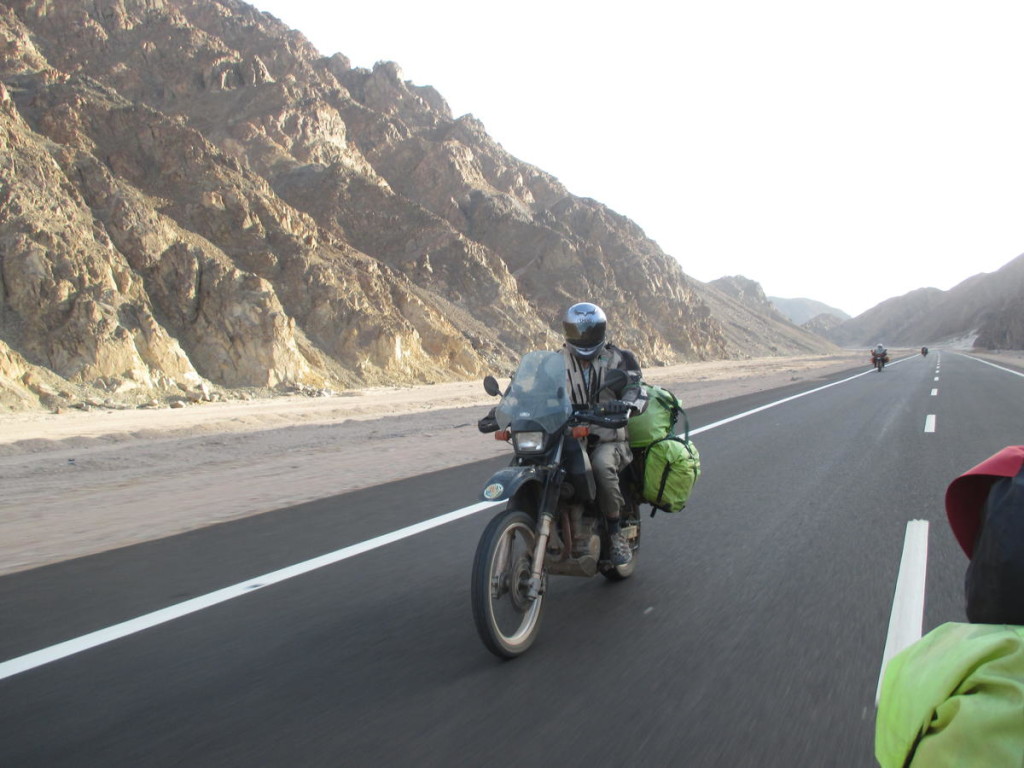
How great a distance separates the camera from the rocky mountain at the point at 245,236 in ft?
105

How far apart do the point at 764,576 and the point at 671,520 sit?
1839 millimetres

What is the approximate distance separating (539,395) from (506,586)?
3.62ft

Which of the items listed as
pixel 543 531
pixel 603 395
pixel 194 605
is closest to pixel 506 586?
pixel 543 531

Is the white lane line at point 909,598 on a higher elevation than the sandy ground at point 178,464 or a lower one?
lower

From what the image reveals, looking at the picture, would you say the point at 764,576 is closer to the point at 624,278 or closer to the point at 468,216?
the point at 468,216

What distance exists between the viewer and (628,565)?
548 centimetres

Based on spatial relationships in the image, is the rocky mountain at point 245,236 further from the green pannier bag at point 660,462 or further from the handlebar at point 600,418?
the handlebar at point 600,418

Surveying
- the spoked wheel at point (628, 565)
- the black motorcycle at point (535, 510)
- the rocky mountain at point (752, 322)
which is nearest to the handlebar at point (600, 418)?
the black motorcycle at point (535, 510)

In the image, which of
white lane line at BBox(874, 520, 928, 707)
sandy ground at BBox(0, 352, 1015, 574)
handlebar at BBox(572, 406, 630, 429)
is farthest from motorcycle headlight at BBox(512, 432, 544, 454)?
sandy ground at BBox(0, 352, 1015, 574)

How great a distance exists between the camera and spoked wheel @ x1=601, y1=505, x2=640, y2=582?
526cm

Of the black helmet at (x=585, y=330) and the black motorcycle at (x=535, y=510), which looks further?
the black helmet at (x=585, y=330)

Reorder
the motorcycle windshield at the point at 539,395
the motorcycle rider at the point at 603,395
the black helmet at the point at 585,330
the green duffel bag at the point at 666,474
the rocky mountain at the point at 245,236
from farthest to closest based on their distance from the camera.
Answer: the rocky mountain at the point at 245,236
the green duffel bag at the point at 666,474
the black helmet at the point at 585,330
the motorcycle rider at the point at 603,395
the motorcycle windshield at the point at 539,395

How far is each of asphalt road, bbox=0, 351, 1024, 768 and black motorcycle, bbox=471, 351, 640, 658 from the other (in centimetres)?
Result: 24

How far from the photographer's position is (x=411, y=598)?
16.6 feet
